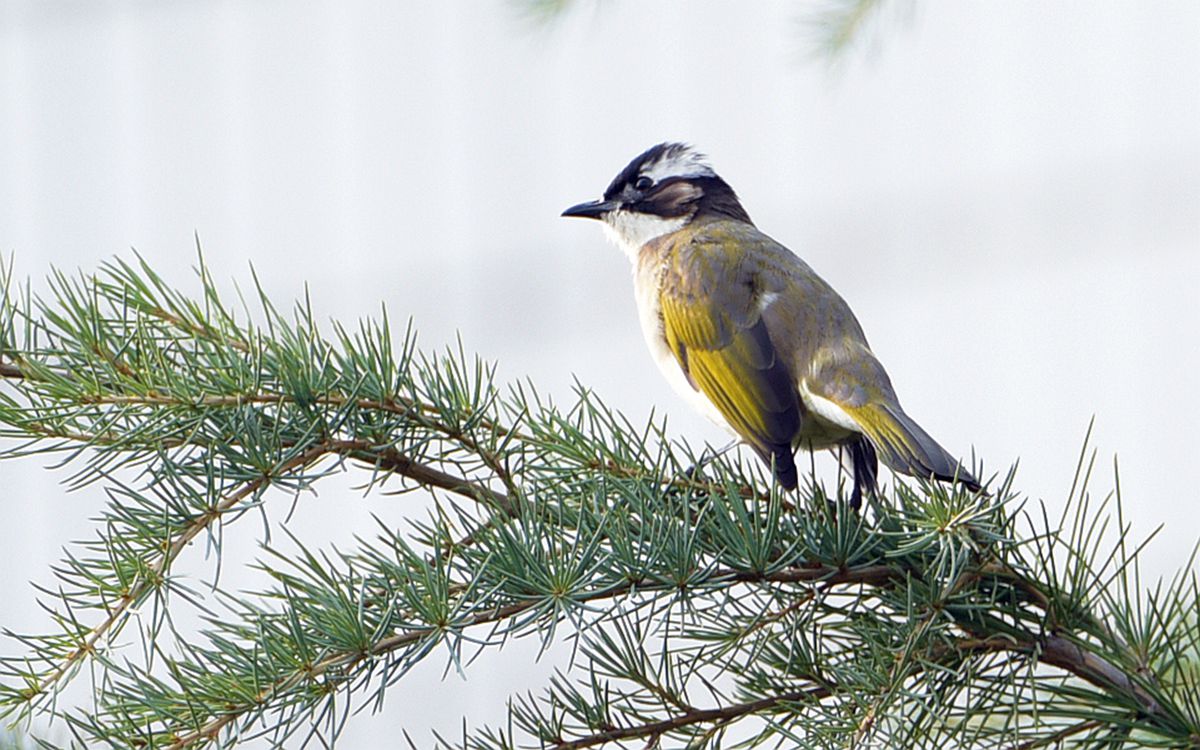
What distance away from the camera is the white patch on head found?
14.0 feet

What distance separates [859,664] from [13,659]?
1.00 m

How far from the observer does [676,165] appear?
4293 millimetres

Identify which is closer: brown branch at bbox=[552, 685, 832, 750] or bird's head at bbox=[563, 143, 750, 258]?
brown branch at bbox=[552, 685, 832, 750]

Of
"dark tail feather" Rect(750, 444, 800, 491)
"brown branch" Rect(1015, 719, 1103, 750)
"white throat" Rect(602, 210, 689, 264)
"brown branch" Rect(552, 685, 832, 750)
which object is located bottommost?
"brown branch" Rect(1015, 719, 1103, 750)

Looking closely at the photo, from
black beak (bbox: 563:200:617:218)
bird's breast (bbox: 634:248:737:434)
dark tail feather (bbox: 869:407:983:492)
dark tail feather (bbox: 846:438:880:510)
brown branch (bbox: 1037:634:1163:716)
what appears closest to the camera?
brown branch (bbox: 1037:634:1163:716)

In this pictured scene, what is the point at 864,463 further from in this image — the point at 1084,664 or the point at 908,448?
the point at 1084,664

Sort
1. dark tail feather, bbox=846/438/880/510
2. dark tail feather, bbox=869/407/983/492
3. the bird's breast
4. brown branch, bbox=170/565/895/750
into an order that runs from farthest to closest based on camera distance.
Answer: the bird's breast
dark tail feather, bbox=846/438/880/510
dark tail feather, bbox=869/407/983/492
brown branch, bbox=170/565/895/750

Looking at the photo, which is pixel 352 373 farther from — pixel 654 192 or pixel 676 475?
pixel 654 192

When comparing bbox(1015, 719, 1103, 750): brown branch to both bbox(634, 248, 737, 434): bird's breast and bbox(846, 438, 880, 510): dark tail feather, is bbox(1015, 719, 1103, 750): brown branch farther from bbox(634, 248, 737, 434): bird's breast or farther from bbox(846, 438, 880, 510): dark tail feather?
bbox(634, 248, 737, 434): bird's breast

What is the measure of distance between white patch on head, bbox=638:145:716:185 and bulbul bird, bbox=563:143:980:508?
29cm

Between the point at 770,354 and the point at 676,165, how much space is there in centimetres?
132

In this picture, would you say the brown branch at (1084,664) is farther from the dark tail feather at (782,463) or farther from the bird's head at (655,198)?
the bird's head at (655,198)

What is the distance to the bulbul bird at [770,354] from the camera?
2760mm

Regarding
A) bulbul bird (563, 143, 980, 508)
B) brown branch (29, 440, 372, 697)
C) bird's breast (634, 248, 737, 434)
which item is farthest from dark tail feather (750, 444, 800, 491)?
brown branch (29, 440, 372, 697)
